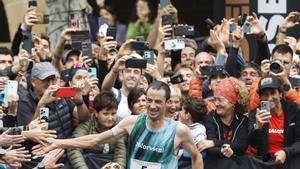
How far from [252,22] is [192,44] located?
4.30ft

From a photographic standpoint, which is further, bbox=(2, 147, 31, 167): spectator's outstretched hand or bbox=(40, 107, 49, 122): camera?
Result: bbox=(40, 107, 49, 122): camera

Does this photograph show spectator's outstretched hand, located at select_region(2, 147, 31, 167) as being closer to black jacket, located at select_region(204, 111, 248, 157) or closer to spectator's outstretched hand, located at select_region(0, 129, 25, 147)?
spectator's outstretched hand, located at select_region(0, 129, 25, 147)

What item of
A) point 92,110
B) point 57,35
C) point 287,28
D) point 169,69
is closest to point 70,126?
point 92,110

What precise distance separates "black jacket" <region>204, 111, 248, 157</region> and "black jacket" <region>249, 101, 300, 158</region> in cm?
9

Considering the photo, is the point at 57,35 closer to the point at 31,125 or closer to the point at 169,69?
the point at 169,69

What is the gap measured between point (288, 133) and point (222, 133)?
769 millimetres

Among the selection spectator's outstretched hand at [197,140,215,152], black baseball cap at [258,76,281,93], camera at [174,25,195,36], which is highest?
camera at [174,25,195,36]

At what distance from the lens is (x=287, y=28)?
1552cm

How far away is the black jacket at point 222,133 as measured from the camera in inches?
505

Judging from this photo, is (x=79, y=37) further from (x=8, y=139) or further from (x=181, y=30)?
(x=8, y=139)

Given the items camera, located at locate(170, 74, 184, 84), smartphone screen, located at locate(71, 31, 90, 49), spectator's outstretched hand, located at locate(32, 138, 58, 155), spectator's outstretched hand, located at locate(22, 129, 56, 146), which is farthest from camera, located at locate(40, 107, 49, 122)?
camera, located at locate(170, 74, 184, 84)

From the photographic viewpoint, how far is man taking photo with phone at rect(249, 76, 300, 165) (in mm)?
12750

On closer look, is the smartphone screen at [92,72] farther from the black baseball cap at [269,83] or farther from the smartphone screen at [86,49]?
the black baseball cap at [269,83]

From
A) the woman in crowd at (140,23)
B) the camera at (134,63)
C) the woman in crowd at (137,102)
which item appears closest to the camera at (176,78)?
the camera at (134,63)
